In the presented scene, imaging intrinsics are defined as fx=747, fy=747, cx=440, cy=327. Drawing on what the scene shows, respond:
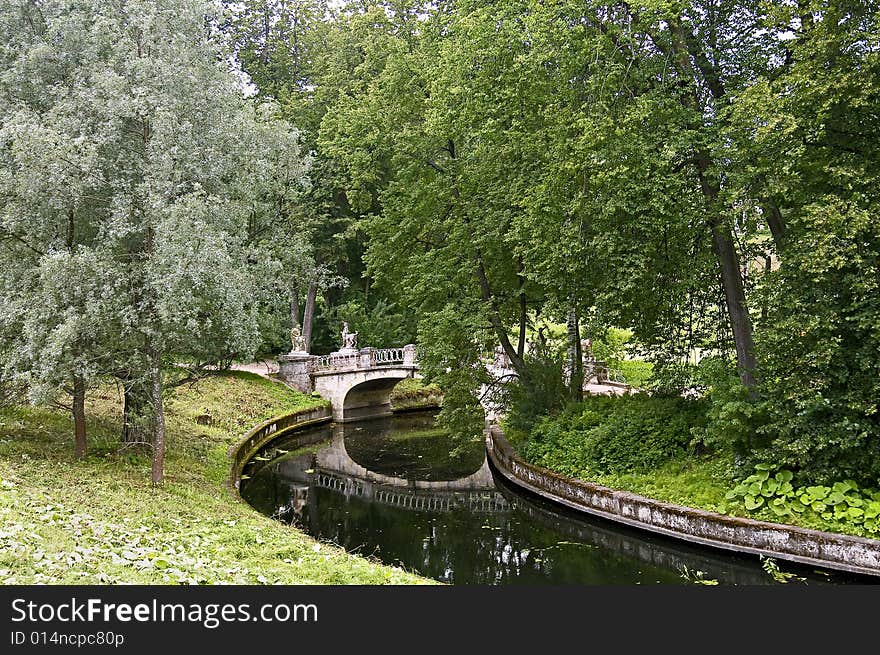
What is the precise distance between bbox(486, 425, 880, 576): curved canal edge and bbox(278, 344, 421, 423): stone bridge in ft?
41.5

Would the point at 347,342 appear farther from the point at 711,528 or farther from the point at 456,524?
the point at 711,528

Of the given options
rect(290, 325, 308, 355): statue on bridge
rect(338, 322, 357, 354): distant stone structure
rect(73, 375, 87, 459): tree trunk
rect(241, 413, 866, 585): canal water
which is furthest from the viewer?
rect(290, 325, 308, 355): statue on bridge

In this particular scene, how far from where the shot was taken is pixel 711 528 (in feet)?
43.9

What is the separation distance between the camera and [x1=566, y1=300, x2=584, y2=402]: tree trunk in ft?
61.9

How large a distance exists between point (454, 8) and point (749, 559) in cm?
1677

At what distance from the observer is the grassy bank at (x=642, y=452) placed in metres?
14.2

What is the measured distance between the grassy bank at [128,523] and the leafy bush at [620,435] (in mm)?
6686

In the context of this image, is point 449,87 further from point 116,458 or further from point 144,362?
point 116,458

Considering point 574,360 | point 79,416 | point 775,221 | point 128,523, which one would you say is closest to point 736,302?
point 775,221

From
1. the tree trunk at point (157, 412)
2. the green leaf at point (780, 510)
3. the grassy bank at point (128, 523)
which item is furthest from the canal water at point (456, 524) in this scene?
the tree trunk at point (157, 412)

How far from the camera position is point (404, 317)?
3212cm

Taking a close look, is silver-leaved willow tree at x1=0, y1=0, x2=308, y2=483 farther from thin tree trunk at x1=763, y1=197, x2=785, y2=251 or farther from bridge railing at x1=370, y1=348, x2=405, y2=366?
bridge railing at x1=370, y1=348, x2=405, y2=366

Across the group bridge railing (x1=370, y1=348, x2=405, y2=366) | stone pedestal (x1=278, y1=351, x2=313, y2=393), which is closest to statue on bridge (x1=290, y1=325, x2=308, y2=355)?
stone pedestal (x1=278, y1=351, x2=313, y2=393)

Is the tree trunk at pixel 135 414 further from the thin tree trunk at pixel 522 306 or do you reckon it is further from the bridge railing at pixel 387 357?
the bridge railing at pixel 387 357
